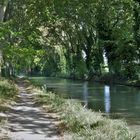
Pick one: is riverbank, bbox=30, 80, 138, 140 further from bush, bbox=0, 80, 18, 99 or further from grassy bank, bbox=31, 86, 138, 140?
bush, bbox=0, 80, 18, 99

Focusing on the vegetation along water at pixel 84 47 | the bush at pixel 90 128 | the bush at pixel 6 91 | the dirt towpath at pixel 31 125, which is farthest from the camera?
the bush at pixel 6 91

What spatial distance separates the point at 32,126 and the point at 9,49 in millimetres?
3450

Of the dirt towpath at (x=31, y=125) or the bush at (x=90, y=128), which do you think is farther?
the dirt towpath at (x=31, y=125)

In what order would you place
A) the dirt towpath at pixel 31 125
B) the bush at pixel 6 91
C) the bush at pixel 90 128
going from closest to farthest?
the bush at pixel 90 128 → the dirt towpath at pixel 31 125 → the bush at pixel 6 91

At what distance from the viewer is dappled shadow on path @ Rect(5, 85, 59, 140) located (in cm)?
1319

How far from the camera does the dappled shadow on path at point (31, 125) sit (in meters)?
13.2

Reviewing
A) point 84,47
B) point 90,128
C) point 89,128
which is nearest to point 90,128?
point 90,128

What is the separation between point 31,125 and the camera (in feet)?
51.3

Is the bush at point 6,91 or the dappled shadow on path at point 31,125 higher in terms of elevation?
the bush at point 6,91

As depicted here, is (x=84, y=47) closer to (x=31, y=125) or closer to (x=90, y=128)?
(x=31, y=125)

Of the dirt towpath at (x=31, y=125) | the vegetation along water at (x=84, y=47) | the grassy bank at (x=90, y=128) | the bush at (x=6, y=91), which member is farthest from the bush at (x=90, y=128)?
the bush at (x=6, y=91)

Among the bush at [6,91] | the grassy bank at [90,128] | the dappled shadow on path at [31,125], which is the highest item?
the bush at [6,91]

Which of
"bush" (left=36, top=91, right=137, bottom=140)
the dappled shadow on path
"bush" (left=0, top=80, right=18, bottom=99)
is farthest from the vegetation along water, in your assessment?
the dappled shadow on path

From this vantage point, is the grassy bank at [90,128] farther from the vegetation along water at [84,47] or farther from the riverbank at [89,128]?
the vegetation along water at [84,47]
